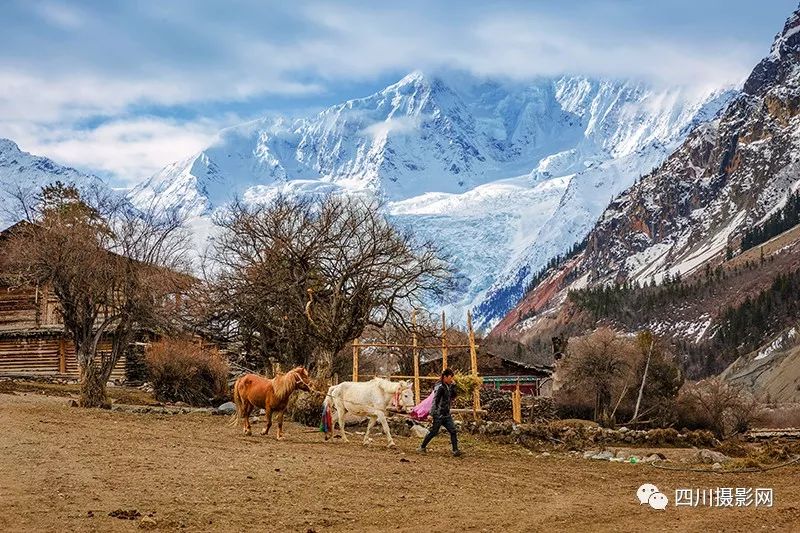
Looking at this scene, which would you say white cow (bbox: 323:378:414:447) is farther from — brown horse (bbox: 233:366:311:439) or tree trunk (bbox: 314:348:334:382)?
tree trunk (bbox: 314:348:334:382)

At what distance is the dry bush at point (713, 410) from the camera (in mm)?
46500

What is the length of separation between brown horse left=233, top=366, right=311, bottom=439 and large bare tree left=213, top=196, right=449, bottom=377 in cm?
758

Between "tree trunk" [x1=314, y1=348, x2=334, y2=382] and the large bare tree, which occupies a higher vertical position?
the large bare tree

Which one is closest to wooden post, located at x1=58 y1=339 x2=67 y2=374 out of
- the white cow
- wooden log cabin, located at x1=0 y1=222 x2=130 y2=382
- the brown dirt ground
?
wooden log cabin, located at x1=0 y1=222 x2=130 y2=382

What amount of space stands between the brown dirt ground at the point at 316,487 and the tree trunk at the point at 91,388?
9009 millimetres

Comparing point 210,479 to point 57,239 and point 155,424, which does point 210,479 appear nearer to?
point 155,424

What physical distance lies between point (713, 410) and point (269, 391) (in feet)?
95.1

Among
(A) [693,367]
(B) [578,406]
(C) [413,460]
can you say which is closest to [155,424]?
(C) [413,460]

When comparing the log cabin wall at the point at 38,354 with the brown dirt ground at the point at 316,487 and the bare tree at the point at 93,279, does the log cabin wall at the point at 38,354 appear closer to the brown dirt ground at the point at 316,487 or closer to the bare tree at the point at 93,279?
the bare tree at the point at 93,279

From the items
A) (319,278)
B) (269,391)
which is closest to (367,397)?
(269,391)

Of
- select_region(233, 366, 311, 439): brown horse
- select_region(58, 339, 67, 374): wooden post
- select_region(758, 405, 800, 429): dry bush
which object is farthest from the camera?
select_region(758, 405, 800, 429): dry bush

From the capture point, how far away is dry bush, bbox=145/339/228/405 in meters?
42.6

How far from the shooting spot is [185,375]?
42.9m

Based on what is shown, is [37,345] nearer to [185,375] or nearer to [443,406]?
[185,375]
